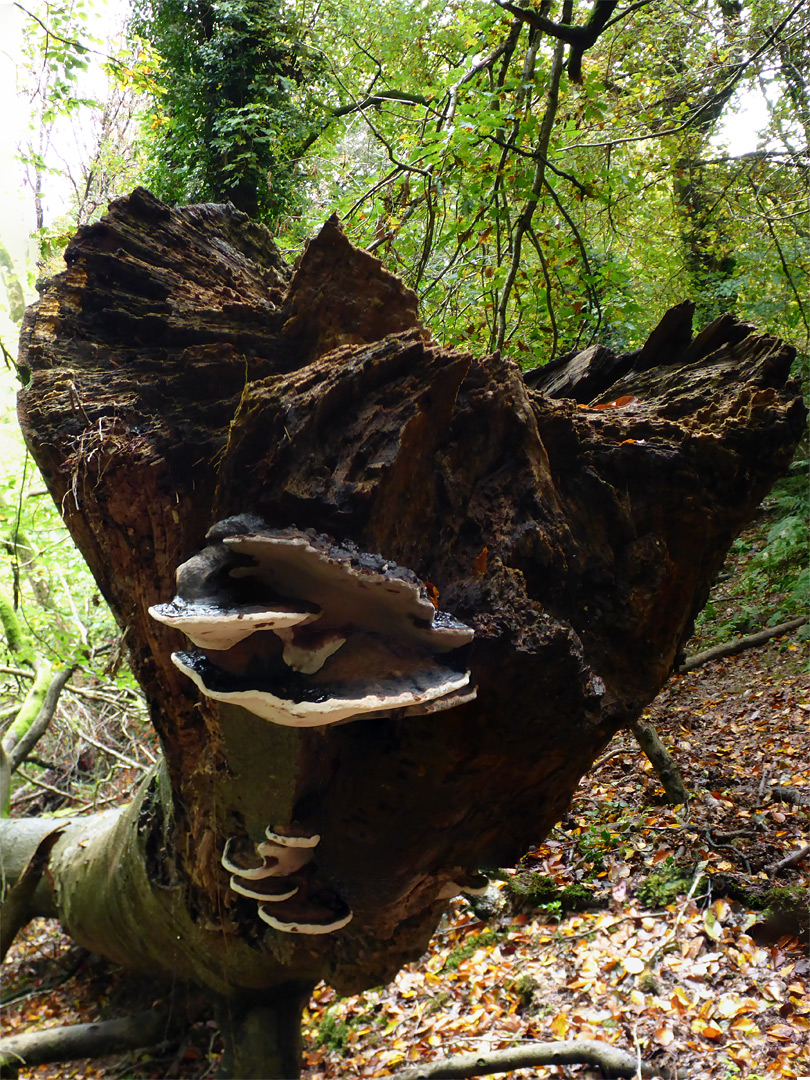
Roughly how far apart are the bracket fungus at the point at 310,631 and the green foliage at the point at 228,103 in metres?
8.19

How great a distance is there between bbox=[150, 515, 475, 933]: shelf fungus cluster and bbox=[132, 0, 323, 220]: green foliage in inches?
322

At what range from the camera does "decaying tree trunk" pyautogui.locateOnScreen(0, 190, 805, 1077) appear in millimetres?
1627

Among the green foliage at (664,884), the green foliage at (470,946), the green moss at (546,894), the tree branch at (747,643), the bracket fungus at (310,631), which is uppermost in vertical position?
the bracket fungus at (310,631)

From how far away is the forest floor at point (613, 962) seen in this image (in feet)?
11.3

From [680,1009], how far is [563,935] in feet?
3.22

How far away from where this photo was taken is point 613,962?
13.1 feet

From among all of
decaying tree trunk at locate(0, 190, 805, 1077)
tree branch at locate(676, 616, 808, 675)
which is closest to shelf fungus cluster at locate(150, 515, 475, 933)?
decaying tree trunk at locate(0, 190, 805, 1077)

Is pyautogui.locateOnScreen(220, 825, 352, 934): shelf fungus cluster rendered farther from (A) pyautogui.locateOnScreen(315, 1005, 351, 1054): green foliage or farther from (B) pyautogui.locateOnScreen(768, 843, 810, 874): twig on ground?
(B) pyautogui.locateOnScreen(768, 843, 810, 874): twig on ground

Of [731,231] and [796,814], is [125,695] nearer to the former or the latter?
[796,814]

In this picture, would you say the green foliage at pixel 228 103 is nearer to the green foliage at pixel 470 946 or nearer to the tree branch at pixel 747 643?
the tree branch at pixel 747 643

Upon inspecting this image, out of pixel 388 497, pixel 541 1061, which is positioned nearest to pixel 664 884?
pixel 541 1061

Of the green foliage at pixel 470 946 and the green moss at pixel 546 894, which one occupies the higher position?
the green moss at pixel 546 894

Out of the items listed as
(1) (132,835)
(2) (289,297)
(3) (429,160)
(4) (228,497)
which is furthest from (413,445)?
(3) (429,160)

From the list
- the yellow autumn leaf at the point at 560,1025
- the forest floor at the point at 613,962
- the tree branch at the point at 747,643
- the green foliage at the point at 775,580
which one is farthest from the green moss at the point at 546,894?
the green foliage at the point at 775,580
